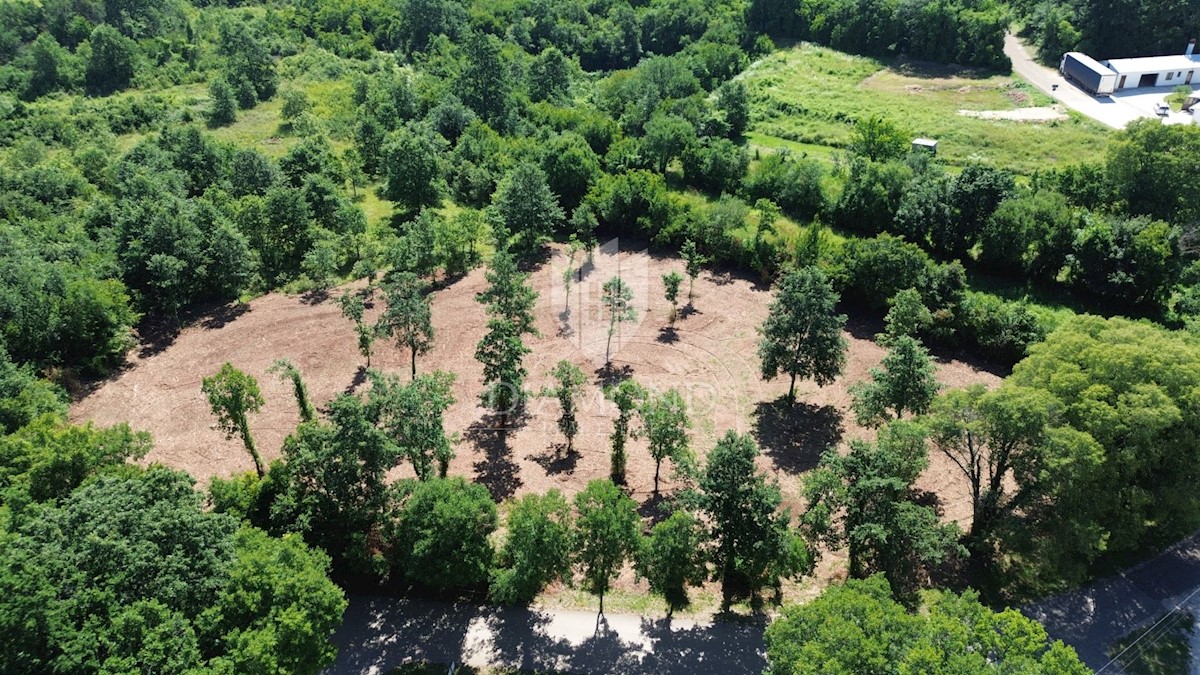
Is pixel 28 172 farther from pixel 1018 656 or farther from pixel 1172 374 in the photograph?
pixel 1172 374

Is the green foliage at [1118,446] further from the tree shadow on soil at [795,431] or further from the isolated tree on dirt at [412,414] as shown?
the isolated tree on dirt at [412,414]

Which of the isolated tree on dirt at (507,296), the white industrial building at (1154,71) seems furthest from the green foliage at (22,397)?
the white industrial building at (1154,71)

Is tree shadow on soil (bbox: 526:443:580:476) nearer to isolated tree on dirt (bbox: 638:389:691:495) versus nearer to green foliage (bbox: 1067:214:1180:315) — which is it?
isolated tree on dirt (bbox: 638:389:691:495)

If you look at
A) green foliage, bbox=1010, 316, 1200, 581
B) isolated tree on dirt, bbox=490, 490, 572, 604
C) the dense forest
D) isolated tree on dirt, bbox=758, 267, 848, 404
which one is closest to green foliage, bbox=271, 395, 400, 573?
the dense forest

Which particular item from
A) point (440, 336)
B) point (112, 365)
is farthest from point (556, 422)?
point (112, 365)

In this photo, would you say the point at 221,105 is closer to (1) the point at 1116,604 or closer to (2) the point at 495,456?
(2) the point at 495,456

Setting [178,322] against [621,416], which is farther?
[178,322]

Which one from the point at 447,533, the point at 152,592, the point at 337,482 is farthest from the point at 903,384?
the point at 152,592
